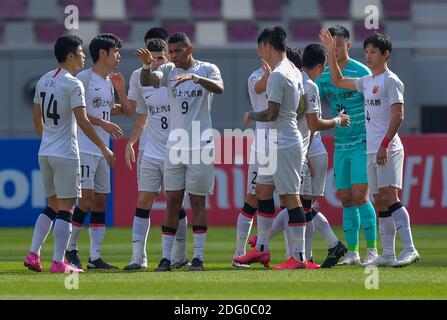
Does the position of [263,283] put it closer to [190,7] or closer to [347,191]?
[347,191]

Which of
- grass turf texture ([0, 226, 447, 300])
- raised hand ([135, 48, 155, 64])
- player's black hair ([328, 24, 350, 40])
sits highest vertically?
player's black hair ([328, 24, 350, 40])

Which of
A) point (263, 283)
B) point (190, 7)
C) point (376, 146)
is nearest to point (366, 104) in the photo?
point (376, 146)

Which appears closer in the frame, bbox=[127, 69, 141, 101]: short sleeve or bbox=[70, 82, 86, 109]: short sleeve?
bbox=[70, 82, 86, 109]: short sleeve

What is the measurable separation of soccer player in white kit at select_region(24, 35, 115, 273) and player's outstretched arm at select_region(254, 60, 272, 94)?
1606mm

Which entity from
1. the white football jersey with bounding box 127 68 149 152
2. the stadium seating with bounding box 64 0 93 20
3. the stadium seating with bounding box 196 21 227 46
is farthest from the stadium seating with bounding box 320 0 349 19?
the white football jersey with bounding box 127 68 149 152

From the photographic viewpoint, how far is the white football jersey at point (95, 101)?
1182 cm

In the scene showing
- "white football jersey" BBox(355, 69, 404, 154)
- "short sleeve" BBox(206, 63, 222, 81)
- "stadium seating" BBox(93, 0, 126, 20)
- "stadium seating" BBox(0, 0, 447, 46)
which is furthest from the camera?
"stadium seating" BBox(93, 0, 126, 20)

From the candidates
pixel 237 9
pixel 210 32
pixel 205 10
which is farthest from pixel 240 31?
pixel 205 10

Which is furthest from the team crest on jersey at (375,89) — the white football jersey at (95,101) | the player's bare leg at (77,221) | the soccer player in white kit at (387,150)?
the player's bare leg at (77,221)

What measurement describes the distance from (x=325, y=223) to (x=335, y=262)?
0.62 m

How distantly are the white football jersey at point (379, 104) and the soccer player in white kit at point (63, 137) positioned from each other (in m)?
2.37

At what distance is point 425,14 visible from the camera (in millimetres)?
→ 27656

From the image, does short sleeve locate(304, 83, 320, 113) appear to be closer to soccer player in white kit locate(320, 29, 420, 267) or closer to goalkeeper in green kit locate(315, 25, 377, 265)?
soccer player in white kit locate(320, 29, 420, 267)

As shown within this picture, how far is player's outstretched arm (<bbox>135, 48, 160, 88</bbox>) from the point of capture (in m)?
10.9
